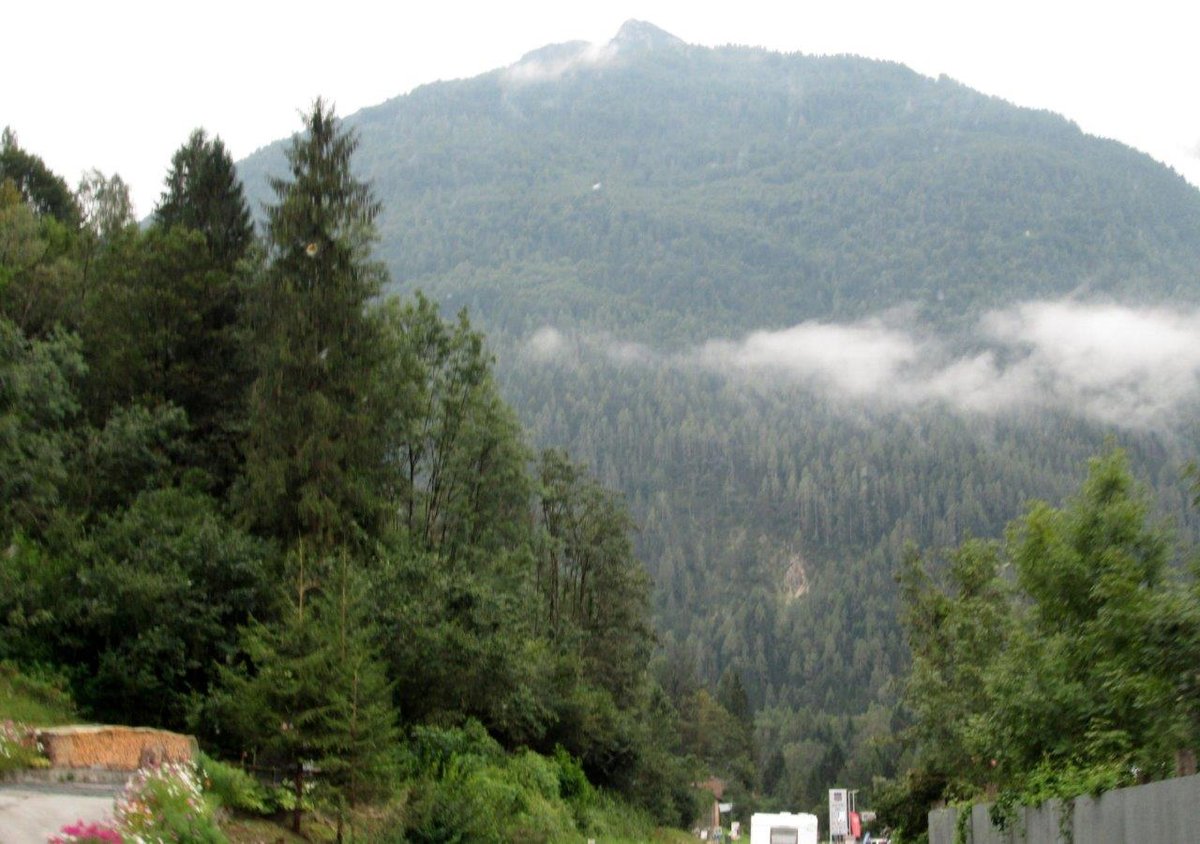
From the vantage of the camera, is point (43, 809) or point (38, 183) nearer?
point (43, 809)

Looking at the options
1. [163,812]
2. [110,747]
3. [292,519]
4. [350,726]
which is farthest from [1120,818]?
[292,519]

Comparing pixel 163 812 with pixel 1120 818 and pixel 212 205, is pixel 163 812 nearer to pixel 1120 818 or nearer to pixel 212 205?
pixel 1120 818

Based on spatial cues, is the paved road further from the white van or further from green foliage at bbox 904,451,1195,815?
the white van

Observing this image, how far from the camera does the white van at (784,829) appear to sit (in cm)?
4550

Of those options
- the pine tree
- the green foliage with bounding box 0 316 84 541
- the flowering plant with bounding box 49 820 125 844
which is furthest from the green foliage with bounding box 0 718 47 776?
the green foliage with bounding box 0 316 84 541

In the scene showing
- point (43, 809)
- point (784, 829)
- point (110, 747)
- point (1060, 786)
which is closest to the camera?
point (43, 809)

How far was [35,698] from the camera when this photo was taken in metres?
29.9

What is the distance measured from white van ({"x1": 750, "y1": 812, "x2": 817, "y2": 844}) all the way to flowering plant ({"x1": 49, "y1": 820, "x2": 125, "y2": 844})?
112 ft

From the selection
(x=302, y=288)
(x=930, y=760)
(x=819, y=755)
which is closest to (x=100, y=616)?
(x=302, y=288)

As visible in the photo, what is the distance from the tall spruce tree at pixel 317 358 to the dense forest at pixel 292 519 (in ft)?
0.28

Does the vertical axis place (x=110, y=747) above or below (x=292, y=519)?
below

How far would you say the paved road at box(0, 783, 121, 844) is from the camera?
Result: 14695 mm

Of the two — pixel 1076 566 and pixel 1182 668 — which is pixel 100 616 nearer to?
pixel 1076 566

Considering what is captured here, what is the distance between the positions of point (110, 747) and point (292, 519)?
17.3 m
